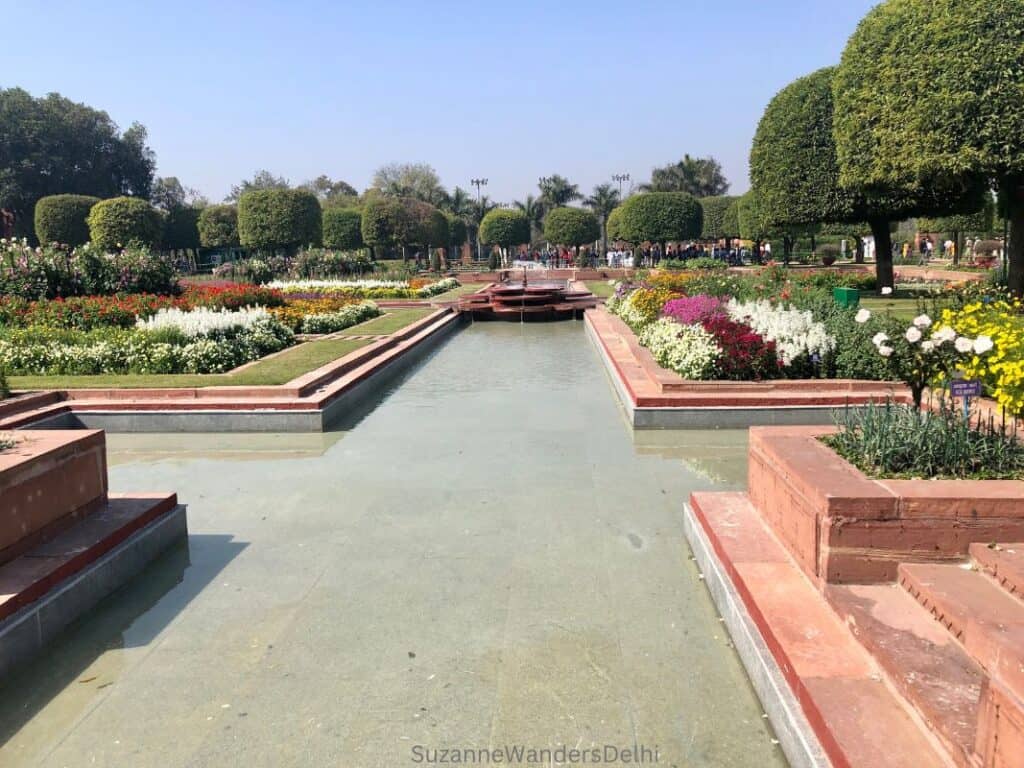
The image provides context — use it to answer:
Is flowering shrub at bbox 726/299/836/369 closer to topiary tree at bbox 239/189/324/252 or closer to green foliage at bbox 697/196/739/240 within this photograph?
topiary tree at bbox 239/189/324/252

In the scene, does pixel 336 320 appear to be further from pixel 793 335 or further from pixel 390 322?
pixel 793 335

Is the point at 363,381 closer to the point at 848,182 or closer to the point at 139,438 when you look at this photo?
the point at 139,438

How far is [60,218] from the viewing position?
1686 inches

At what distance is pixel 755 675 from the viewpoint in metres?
2.82

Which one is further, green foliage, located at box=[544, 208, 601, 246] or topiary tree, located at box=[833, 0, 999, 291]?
green foliage, located at box=[544, 208, 601, 246]

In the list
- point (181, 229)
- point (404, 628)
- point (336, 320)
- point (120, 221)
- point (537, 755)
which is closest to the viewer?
point (537, 755)

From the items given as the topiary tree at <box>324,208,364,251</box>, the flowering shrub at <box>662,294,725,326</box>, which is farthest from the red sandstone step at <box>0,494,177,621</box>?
the topiary tree at <box>324,208,364,251</box>

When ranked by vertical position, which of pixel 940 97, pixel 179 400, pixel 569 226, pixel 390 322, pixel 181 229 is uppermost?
pixel 181 229

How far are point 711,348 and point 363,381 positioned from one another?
12.9 feet

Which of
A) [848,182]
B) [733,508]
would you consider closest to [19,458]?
[733,508]

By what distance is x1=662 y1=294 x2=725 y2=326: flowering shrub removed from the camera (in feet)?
30.3

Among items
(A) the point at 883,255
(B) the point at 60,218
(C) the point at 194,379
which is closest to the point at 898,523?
(C) the point at 194,379

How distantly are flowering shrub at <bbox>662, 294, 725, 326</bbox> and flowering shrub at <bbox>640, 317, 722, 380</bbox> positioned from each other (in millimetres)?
161

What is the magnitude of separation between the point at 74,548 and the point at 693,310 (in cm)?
778
